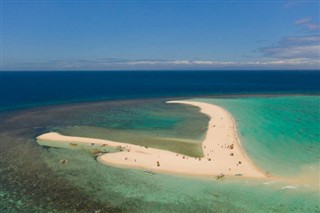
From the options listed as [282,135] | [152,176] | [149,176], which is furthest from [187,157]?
[282,135]

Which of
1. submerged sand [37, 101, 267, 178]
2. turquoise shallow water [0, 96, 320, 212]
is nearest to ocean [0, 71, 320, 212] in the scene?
turquoise shallow water [0, 96, 320, 212]

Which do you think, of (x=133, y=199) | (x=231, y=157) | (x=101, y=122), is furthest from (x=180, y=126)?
(x=133, y=199)

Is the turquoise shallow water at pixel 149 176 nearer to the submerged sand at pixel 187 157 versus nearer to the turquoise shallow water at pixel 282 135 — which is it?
the turquoise shallow water at pixel 282 135

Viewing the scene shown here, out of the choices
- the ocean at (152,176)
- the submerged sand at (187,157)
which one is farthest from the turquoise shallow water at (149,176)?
the submerged sand at (187,157)

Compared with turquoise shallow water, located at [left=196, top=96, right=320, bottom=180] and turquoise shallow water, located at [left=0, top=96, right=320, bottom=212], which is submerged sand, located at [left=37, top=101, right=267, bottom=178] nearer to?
turquoise shallow water, located at [left=0, top=96, right=320, bottom=212]

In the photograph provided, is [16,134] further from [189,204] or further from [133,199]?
[189,204]
